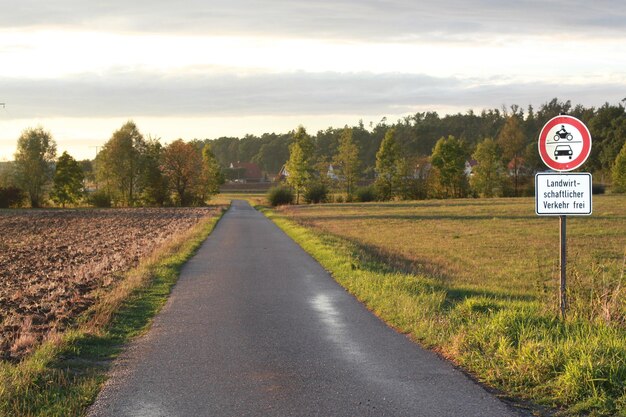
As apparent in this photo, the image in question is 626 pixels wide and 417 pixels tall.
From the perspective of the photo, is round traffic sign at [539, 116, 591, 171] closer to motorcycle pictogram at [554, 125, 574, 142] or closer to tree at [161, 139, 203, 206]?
motorcycle pictogram at [554, 125, 574, 142]

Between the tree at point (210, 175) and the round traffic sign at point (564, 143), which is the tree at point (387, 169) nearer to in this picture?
the tree at point (210, 175)

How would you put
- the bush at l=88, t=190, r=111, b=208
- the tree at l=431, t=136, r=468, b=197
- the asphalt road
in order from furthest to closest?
the tree at l=431, t=136, r=468, b=197 < the bush at l=88, t=190, r=111, b=208 < the asphalt road

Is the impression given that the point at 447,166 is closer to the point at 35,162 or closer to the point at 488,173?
the point at 488,173

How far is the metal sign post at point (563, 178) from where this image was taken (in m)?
9.27

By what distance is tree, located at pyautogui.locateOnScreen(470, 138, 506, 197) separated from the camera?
9219 cm

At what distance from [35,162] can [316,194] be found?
118 ft

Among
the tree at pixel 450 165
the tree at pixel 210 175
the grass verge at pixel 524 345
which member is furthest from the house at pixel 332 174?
the grass verge at pixel 524 345

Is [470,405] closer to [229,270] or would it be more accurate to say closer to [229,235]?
[229,270]

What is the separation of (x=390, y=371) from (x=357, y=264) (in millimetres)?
9702

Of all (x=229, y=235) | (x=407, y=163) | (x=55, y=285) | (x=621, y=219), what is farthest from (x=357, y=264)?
(x=407, y=163)

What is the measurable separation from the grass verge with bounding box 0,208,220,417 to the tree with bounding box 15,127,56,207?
7756 centimetres

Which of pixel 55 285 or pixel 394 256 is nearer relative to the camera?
pixel 55 285

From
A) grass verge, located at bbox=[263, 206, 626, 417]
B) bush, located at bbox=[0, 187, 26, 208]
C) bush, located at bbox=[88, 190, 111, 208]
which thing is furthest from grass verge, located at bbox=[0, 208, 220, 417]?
bush, located at bbox=[88, 190, 111, 208]

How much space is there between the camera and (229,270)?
17.4 metres
